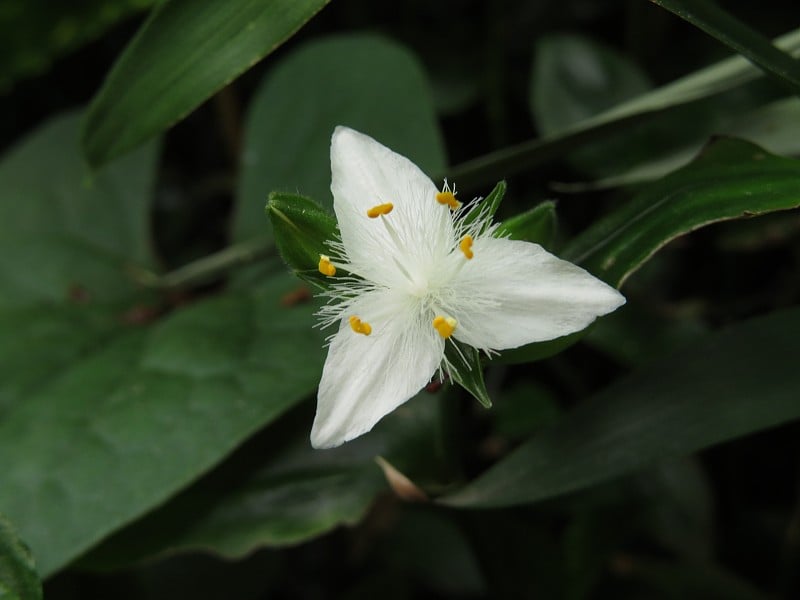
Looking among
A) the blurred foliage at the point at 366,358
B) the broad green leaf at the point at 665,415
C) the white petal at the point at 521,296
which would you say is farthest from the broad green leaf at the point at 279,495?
the white petal at the point at 521,296

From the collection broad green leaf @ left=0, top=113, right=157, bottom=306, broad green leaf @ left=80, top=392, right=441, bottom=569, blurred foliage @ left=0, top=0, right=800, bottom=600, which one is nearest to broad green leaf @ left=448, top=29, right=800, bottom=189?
blurred foliage @ left=0, top=0, right=800, bottom=600

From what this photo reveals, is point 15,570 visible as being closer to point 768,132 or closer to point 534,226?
point 534,226

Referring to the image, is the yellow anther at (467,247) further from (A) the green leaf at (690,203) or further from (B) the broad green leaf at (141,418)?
(B) the broad green leaf at (141,418)

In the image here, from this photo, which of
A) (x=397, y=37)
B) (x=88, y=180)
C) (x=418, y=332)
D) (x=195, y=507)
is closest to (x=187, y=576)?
(x=195, y=507)

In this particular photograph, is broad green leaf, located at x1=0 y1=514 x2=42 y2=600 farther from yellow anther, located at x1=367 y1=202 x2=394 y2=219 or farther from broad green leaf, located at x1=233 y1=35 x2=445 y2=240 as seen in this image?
broad green leaf, located at x1=233 y1=35 x2=445 y2=240

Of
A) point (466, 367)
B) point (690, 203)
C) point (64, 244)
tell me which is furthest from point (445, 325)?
point (64, 244)

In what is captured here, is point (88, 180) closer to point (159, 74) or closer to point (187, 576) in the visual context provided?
point (159, 74)
